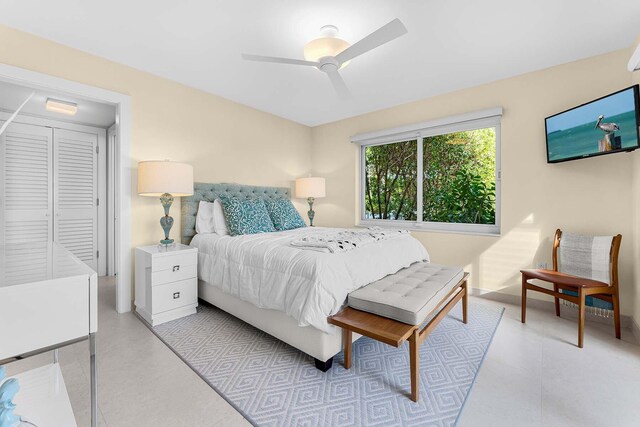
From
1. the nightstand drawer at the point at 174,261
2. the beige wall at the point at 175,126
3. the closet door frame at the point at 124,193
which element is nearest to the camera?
the beige wall at the point at 175,126

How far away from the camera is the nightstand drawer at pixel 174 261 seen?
100 inches

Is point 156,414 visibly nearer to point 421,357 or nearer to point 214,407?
point 214,407

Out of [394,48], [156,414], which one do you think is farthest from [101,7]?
[156,414]

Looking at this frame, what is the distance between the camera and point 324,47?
2201 mm

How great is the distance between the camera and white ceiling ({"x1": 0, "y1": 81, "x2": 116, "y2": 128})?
3.03 metres

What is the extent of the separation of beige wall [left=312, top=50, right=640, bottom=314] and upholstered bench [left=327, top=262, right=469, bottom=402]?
4.04 ft

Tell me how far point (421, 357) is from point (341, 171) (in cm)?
317

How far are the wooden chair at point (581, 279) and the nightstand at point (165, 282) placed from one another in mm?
3142

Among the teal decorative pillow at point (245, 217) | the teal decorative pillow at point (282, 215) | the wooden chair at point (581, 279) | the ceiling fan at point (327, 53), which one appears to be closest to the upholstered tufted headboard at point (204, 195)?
the teal decorative pillow at point (245, 217)

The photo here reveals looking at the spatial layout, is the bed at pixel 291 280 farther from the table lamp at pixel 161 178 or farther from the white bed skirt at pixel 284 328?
the table lamp at pixel 161 178

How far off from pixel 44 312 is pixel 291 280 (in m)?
1.23

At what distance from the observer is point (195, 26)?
87.3 inches

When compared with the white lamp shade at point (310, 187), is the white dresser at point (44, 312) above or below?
below

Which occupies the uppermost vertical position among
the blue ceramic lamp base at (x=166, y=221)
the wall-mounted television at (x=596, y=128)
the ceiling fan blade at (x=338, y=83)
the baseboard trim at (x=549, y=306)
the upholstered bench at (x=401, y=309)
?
the ceiling fan blade at (x=338, y=83)
